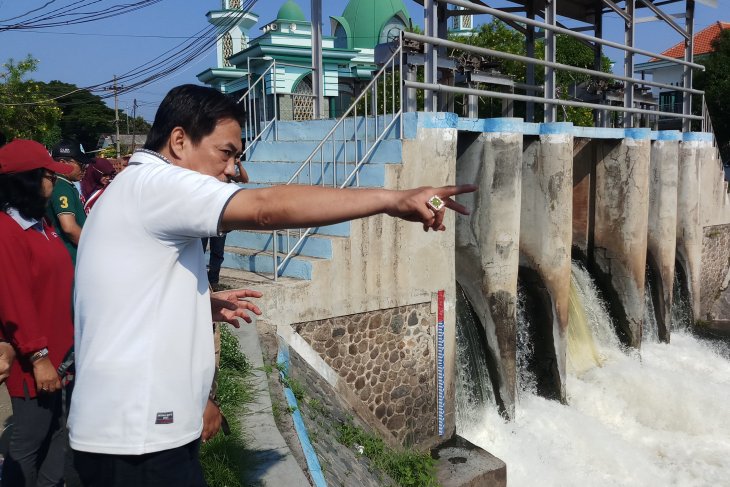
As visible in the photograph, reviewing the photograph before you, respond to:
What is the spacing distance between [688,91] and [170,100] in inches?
537

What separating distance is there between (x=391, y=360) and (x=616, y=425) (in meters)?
3.76

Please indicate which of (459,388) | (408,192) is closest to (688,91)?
(459,388)

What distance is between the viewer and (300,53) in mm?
17500

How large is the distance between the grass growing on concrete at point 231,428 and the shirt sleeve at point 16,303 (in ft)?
3.70

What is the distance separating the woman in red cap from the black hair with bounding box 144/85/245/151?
46.5 inches

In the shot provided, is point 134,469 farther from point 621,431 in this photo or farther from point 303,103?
point 303,103

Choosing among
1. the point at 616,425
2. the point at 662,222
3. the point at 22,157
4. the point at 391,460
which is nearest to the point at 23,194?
the point at 22,157

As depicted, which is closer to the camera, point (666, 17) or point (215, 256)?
point (215, 256)

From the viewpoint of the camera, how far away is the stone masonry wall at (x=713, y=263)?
14.4 m

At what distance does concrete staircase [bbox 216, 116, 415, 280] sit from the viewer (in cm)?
650

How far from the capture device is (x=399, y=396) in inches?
282

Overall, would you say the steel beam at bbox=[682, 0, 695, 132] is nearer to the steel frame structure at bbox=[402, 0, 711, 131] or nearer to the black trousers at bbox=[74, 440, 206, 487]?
the steel frame structure at bbox=[402, 0, 711, 131]

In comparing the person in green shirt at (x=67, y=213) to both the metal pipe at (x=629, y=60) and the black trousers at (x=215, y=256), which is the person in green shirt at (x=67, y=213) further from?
the metal pipe at (x=629, y=60)

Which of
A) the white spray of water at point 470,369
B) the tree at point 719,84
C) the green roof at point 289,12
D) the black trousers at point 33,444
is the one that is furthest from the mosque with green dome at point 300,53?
the tree at point 719,84
